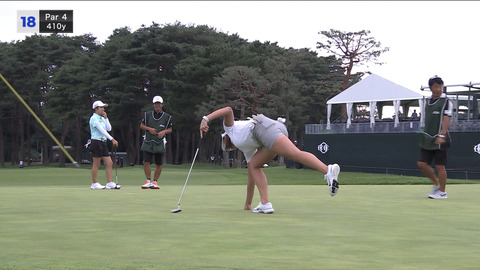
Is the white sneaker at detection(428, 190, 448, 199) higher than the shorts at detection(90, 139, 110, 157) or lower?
lower

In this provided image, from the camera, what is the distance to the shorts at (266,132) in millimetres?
9430

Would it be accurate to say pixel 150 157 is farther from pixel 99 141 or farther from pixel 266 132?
pixel 266 132

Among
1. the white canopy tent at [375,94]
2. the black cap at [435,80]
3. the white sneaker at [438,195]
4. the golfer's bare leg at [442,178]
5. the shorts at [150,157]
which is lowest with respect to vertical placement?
the white sneaker at [438,195]

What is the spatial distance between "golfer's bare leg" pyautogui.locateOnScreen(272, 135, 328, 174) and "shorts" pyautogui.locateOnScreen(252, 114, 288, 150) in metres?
0.06

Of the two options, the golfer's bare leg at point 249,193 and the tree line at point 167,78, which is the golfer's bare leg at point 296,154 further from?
the tree line at point 167,78

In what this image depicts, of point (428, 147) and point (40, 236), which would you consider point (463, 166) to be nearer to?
point (428, 147)

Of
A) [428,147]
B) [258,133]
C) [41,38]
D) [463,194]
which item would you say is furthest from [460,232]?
[41,38]

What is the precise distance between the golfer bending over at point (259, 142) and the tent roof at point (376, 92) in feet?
122

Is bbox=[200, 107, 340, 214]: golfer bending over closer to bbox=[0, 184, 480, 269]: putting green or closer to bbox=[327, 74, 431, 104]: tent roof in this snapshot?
bbox=[0, 184, 480, 269]: putting green

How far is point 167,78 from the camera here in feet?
260

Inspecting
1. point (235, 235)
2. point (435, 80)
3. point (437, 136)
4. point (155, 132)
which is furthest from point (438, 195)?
point (155, 132)

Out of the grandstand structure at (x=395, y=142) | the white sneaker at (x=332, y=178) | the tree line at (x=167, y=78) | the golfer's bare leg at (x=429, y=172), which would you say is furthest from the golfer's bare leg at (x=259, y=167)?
the tree line at (x=167, y=78)

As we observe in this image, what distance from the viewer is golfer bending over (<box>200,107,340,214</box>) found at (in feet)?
30.6

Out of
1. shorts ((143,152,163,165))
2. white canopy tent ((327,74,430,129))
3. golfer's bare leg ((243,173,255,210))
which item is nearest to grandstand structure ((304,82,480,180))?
white canopy tent ((327,74,430,129))
